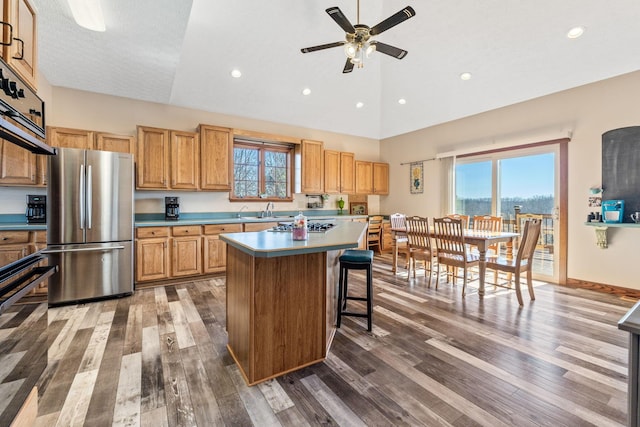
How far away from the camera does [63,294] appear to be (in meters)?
3.28

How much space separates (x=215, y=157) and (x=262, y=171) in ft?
3.55

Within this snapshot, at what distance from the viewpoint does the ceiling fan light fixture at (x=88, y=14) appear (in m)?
2.55

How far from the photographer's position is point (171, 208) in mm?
4422

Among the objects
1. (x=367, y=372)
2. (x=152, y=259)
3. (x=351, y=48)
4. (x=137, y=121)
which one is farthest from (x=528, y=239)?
(x=137, y=121)

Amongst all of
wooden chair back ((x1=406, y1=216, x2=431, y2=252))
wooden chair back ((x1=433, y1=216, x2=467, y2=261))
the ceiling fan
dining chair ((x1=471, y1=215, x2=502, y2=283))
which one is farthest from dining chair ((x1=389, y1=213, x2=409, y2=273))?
the ceiling fan

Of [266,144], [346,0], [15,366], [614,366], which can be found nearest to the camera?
[15,366]

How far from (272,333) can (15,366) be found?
1206mm

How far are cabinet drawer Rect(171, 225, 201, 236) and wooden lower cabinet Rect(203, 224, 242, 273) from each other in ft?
0.38

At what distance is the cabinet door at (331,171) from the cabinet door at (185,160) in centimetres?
250

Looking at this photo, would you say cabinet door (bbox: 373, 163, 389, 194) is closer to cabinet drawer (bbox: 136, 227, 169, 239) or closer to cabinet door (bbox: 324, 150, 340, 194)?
cabinet door (bbox: 324, 150, 340, 194)

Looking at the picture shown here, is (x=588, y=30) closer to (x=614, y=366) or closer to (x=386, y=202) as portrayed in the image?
(x=614, y=366)

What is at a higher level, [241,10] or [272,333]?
[241,10]

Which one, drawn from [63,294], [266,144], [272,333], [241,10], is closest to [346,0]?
[241,10]

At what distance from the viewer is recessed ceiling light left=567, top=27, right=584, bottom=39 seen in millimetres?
3232
